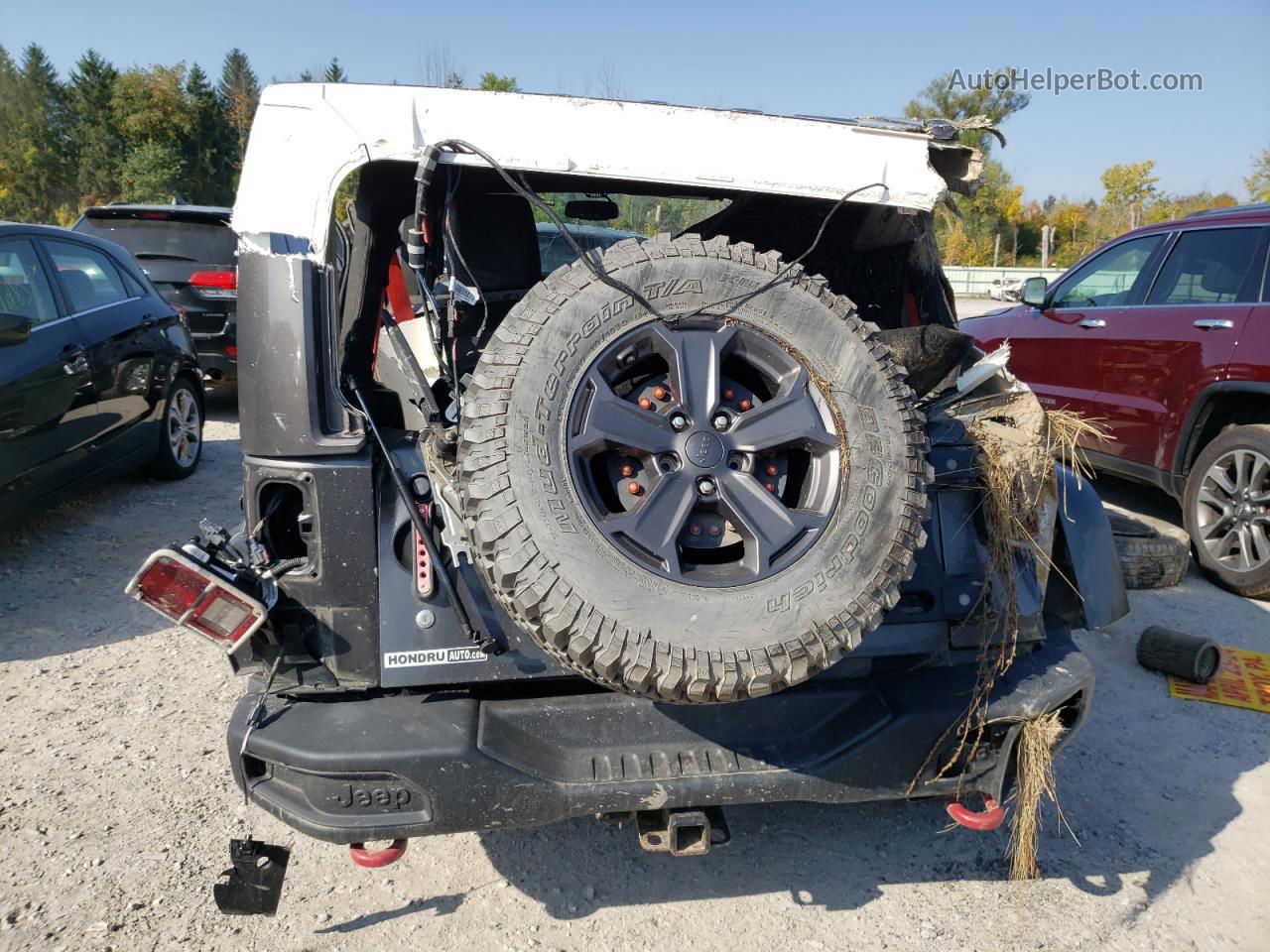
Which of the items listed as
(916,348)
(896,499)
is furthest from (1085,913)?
(916,348)

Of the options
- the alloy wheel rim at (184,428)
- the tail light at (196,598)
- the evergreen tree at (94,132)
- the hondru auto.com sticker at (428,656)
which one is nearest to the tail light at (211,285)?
the alloy wheel rim at (184,428)

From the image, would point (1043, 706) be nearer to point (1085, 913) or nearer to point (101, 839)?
point (1085, 913)

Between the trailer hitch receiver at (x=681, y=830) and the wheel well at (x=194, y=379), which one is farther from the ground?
the wheel well at (x=194, y=379)

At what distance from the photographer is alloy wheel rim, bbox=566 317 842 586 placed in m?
2.04

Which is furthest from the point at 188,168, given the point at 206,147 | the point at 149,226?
the point at 149,226

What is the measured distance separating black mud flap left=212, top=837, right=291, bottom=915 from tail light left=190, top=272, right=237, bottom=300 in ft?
22.1

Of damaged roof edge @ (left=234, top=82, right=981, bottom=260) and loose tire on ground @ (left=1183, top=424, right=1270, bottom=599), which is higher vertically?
damaged roof edge @ (left=234, top=82, right=981, bottom=260)

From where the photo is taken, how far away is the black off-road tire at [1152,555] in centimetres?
485

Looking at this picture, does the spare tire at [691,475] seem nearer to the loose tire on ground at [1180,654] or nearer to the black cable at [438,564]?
the black cable at [438,564]

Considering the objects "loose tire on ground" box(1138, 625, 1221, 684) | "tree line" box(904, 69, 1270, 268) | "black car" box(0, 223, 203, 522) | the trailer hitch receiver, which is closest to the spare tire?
the trailer hitch receiver

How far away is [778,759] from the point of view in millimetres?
2277

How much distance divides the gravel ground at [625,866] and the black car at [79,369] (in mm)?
1493

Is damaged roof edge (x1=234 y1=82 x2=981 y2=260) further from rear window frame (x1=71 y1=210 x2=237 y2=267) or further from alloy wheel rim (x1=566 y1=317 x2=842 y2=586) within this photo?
rear window frame (x1=71 y1=210 x2=237 y2=267)

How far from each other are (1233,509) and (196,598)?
5.38 metres
